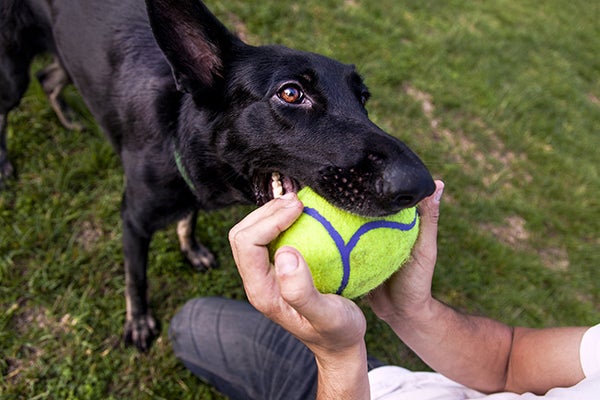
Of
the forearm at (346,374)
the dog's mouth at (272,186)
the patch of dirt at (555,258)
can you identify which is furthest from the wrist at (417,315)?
the patch of dirt at (555,258)

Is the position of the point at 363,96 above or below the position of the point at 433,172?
above

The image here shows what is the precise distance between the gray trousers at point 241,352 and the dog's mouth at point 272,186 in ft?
2.67

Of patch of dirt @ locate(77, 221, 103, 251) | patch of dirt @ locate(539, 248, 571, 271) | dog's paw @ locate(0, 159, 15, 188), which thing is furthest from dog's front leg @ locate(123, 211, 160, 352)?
patch of dirt @ locate(539, 248, 571, 271)

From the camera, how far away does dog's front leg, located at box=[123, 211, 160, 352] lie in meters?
2.73

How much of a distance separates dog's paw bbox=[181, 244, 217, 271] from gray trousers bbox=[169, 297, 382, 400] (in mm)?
463

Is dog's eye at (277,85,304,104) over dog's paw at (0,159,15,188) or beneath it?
over

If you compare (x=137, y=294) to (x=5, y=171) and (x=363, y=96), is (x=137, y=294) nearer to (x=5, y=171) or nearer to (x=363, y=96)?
(x=5, y=171)

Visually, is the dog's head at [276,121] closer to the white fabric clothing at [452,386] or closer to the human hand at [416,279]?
the human hand at [416,279]

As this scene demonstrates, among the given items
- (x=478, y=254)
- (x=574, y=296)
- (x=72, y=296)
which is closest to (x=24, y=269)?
(x=72, y=296)

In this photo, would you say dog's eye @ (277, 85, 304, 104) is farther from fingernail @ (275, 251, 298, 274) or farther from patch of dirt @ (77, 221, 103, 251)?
patch of dirt @ (77, 221, 103, 251)

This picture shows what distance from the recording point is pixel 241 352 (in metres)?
2.48

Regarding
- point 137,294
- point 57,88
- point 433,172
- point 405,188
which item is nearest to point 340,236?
A: point 405,188

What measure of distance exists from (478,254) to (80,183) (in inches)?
132

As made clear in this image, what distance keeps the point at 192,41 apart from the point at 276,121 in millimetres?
575
